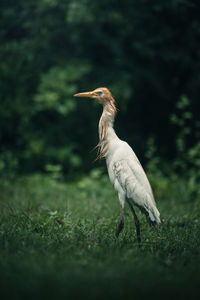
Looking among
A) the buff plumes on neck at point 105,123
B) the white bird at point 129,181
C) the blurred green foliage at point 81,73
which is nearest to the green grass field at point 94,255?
the white bird at point 129,181

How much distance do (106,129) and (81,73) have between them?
420 cm

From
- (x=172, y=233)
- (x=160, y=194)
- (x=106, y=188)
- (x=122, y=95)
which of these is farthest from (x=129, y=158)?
(x=122, y=95)

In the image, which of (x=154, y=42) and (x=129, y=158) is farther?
(x=154, y=42)

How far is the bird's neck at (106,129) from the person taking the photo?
3932 mm

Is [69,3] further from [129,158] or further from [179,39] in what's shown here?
[129,158]

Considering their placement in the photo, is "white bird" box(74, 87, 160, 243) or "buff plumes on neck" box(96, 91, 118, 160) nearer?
"white bird" box(74, 87, 160, 243)

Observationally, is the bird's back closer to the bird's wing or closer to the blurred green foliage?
the bird's wing

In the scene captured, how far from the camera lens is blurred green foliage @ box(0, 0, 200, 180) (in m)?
7.73

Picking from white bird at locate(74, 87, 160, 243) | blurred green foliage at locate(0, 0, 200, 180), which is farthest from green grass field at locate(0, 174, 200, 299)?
blurred green foliage at locate(0, 0, 200, 180)

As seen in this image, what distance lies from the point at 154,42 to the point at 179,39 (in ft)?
2.06

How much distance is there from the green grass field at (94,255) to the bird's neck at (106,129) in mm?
A: 859

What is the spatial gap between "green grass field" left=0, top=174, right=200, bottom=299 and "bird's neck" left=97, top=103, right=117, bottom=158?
0.86 metres

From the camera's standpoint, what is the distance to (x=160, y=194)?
642cm

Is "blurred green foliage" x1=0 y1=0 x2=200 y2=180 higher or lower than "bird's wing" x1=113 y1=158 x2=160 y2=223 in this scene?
higher
